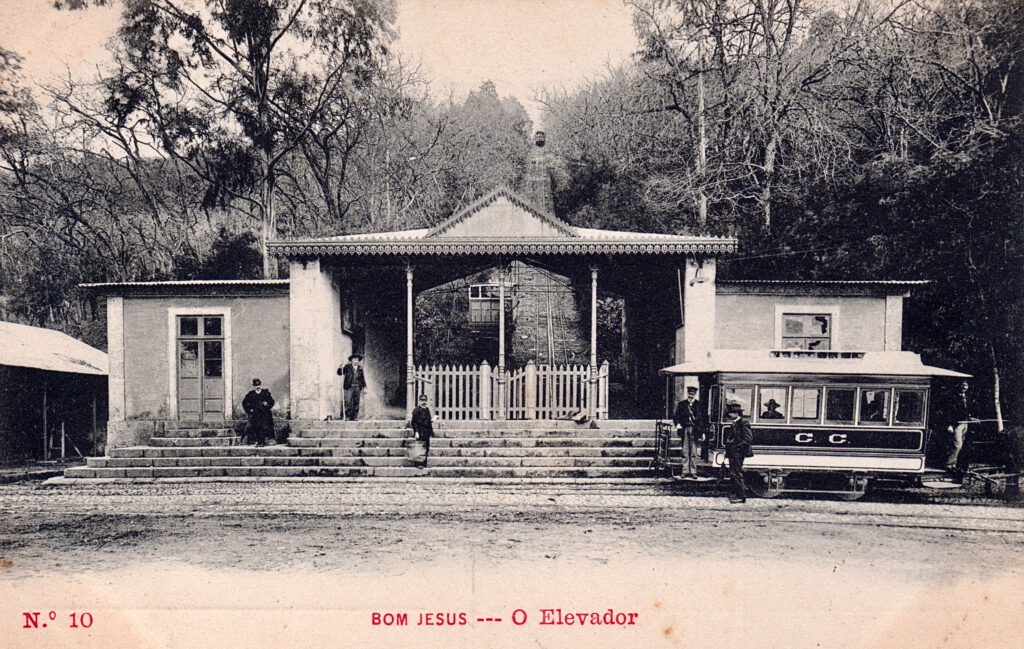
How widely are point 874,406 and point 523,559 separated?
5854 mm

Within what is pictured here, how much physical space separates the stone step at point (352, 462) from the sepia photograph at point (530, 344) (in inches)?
2.1

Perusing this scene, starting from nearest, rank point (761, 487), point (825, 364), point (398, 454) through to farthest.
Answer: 1. point (825, 364)
2. point (761, 487)
3. point (398, 454)

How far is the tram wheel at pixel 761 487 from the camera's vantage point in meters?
10.5

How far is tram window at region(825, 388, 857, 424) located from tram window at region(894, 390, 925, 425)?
0.63 meters

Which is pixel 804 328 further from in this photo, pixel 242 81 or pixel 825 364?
pixel 242 81

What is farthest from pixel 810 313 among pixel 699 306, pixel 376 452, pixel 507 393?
pixel 376 452

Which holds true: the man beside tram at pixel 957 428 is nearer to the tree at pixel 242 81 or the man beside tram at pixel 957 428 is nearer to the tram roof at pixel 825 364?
the tram roof at pixel 825 364

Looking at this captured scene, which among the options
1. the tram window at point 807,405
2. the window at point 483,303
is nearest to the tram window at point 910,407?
the tram window at point 807,405

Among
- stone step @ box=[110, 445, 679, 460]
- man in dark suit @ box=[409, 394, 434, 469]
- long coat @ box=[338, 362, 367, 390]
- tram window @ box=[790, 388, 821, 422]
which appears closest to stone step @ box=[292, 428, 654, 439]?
stone step @ box=[110, 445, 679, 460]

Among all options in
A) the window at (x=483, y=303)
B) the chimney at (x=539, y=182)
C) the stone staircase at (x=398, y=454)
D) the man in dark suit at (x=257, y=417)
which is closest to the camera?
the stone staircase at (x=398, y=454)

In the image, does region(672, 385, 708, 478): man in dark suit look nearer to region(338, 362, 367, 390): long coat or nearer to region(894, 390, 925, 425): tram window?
region(894, 390, 925, 425): tram window

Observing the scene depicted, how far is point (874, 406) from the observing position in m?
10.3

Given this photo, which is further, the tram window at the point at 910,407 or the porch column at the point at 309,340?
the porch column at the point at 309,340

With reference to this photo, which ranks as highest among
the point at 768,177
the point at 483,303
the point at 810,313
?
the point at 768,177
